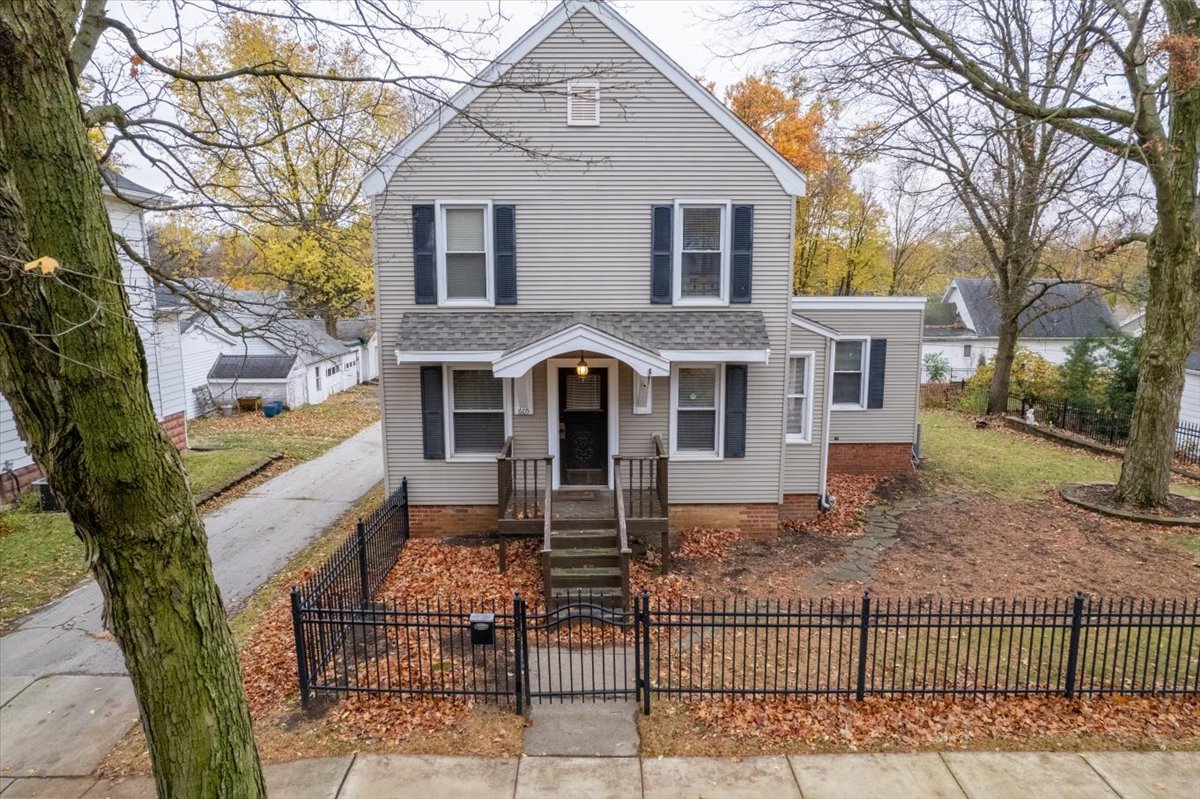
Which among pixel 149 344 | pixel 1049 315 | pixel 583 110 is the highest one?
pixel 583 110

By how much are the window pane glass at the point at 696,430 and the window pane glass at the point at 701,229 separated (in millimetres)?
2831

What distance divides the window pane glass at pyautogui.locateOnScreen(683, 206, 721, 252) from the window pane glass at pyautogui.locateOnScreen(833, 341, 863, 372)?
548 centimetres

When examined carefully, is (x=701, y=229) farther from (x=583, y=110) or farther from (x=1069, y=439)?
(x=1069, y=439)

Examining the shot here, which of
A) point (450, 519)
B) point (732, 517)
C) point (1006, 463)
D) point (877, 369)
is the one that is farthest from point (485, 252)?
point (1006, 463)

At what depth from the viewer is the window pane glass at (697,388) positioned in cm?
1111

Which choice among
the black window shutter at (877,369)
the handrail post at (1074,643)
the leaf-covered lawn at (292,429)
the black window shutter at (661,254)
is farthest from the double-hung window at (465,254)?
the leaf-covered lawn at (292,429)

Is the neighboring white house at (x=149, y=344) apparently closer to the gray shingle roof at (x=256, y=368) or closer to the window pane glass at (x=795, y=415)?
the gray shingle roof at (x=256, y=368)

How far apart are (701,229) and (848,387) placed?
6254mm

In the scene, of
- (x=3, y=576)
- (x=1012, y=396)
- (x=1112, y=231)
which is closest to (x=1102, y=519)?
(x=1112, y=231)

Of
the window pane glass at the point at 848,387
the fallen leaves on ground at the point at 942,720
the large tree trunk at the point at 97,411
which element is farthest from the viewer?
the window pane glass at the point at 848,387

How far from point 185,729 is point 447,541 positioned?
7.27m

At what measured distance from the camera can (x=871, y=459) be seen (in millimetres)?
15391

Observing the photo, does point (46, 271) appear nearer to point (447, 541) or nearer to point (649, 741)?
point (649, 741)

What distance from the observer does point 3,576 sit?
9703 mm
